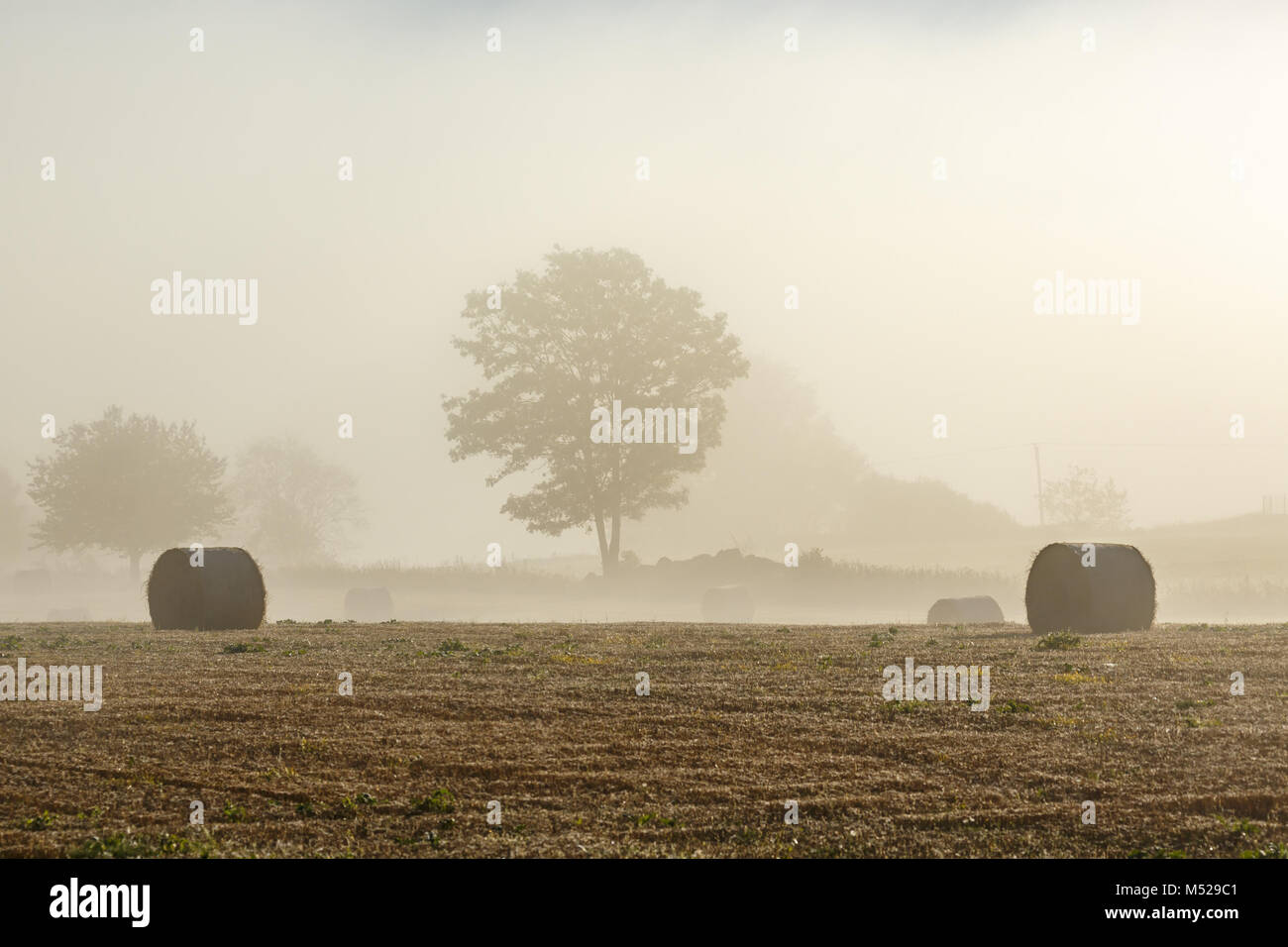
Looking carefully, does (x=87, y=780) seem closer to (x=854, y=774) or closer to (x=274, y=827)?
(x=274, y=827)

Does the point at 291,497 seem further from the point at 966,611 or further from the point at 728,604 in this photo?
the point at 966,611

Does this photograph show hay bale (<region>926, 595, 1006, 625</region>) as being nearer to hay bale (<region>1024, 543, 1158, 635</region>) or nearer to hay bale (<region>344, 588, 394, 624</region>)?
hay bale (<region>1024, 543, 1158, 635</region>)

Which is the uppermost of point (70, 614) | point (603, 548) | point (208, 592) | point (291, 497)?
point (291, 497)

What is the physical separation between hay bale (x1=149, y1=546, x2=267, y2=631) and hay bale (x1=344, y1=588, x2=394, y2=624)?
23.3 meters

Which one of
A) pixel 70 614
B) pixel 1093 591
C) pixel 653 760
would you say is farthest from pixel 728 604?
pixel 653 760

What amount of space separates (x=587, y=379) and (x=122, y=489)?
33.0m

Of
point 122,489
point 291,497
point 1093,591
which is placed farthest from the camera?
point 291,497

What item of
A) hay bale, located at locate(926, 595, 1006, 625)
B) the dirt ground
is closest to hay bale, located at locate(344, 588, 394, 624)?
hay bale, located at locate(926, 595, 1006, 625)

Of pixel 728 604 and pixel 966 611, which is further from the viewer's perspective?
pixel 728 604

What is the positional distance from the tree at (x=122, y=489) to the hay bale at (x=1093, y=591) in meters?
60.9

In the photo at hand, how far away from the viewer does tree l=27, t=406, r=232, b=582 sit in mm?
72812

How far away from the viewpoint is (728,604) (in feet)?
148

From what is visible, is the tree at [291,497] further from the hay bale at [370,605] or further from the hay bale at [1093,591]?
the hay bale at [1093,591]

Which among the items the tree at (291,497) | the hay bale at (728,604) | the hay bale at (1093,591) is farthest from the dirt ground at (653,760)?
the tree at (291,497)
